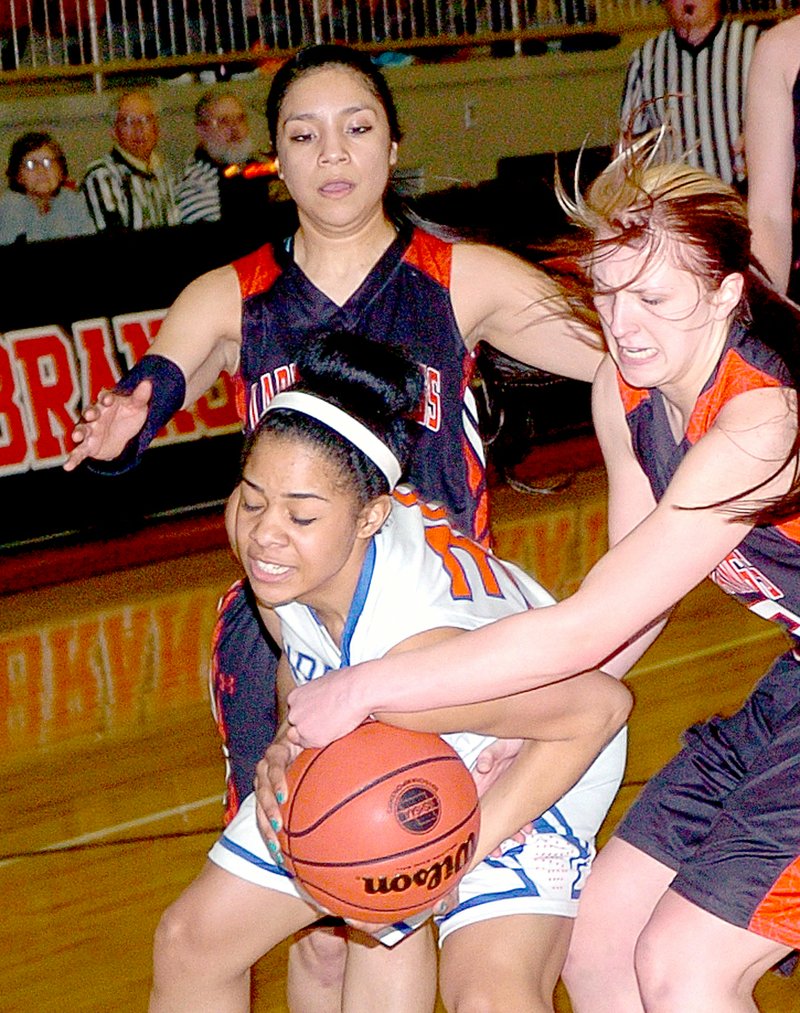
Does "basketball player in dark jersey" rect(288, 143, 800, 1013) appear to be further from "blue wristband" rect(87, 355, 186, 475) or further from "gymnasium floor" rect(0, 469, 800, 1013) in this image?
"gymnasium floor" rect(0, 469, 800, 1013)

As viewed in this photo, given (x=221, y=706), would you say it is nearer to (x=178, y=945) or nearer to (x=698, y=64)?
(x=178, y=945)

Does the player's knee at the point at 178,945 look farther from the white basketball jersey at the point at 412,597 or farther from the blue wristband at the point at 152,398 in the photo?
the blue wristband at the point at 152,398

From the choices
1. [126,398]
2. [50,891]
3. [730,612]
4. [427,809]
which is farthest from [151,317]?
[427,809]

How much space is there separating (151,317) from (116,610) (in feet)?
4.97

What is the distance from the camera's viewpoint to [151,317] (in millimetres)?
7719

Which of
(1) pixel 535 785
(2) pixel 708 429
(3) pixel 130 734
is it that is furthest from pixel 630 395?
(3) pixel 130 734

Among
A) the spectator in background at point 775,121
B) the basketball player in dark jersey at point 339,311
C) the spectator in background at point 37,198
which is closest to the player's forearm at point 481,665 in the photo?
the basketball player in dark jersey at point 339,311

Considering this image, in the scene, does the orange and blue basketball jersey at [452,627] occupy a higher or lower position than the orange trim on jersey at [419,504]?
lower

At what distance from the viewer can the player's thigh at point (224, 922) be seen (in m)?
2.94

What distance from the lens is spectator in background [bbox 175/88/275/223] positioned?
30.1 feet

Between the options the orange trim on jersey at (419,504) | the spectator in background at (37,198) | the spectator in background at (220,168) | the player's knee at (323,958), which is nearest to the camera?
the orange trim on jersey at (419,504)

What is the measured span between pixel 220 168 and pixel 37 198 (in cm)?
124

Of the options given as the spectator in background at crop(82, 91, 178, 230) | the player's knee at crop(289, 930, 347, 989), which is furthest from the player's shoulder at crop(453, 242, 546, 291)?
the spectator in background at crop(82, 91, 178, 230)

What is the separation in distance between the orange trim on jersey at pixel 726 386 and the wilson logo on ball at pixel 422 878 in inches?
30.9
